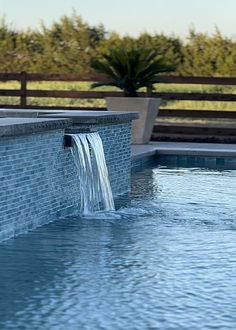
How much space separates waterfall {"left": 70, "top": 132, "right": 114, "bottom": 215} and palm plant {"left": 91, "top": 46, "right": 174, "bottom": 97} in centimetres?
659

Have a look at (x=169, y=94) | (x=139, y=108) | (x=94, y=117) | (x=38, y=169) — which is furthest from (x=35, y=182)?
(x=169, y=94)

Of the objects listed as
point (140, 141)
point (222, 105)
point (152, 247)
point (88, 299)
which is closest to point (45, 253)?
point (152, 247)

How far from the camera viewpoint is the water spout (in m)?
8.24

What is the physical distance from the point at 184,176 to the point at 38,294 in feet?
21.6

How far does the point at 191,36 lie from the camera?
2058 centimetres

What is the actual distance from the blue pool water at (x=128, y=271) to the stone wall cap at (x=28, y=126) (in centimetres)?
77

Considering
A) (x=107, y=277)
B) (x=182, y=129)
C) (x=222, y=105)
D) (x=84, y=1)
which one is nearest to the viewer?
(x=107, y=277)

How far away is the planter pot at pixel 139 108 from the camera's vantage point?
1481 centimetres

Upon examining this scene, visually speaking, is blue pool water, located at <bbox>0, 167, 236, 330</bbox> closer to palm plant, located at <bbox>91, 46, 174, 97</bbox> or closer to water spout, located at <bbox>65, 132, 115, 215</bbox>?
water spout, located at <bbox>65, 132, 115, 215</bbox>

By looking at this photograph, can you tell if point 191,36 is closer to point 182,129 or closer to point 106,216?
point 182,129

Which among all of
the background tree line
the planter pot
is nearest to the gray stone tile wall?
the planter pot

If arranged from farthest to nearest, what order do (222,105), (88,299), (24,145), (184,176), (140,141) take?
(222,105) → (140,141) → (184,176) → (24,145) → (88,299)

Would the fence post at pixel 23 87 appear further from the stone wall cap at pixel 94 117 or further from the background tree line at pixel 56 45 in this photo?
the stone wall cap at pixel 94 117

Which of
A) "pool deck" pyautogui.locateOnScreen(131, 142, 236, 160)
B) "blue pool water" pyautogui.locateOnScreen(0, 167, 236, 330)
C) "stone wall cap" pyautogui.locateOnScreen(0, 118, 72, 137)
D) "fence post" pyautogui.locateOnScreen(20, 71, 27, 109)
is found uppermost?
"fence post" pyautogui.locateOnScreen(20, 71, 27, 109)
